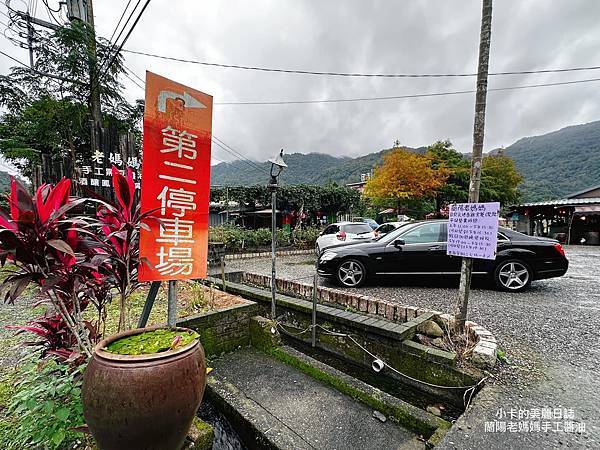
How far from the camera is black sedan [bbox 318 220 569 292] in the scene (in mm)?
4609

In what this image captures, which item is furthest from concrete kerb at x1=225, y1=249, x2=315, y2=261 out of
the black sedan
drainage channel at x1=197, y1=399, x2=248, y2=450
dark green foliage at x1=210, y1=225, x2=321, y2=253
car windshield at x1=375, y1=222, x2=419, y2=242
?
drainage channel at x1=197, y1=399, x2=248, y2=450

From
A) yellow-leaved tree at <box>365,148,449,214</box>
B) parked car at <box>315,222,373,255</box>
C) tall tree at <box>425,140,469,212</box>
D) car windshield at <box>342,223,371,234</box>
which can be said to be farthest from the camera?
tall tree at <box>425,140,469,212</box>

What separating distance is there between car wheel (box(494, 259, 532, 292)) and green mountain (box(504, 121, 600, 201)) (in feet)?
106

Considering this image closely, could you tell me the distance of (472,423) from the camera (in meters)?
1.83

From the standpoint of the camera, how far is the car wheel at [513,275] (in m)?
4.72

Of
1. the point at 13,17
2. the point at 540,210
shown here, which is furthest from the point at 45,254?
the point at 540,210

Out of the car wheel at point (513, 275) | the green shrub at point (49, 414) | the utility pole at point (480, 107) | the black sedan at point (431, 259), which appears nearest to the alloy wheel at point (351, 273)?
the black sedan at point (431, 259)

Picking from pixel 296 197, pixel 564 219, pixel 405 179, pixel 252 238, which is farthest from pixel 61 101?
pixel 564 219

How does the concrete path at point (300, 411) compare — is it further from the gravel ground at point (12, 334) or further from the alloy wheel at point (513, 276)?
the alloy wheel at point (513, 276)

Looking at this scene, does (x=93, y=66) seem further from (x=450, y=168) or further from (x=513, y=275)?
(x=450, y=168)

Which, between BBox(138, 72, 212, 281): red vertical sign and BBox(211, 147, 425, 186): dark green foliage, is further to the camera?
BBox(211, 147, 425, 186): dark green foliage

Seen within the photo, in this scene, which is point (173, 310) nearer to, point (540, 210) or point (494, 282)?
point (494, 282)

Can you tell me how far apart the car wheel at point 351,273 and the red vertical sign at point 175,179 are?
3.50 meters

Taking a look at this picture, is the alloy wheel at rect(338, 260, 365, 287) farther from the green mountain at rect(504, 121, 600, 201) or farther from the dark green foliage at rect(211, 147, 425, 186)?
the dark green foliage at rect(211, 147, 425, 186)
